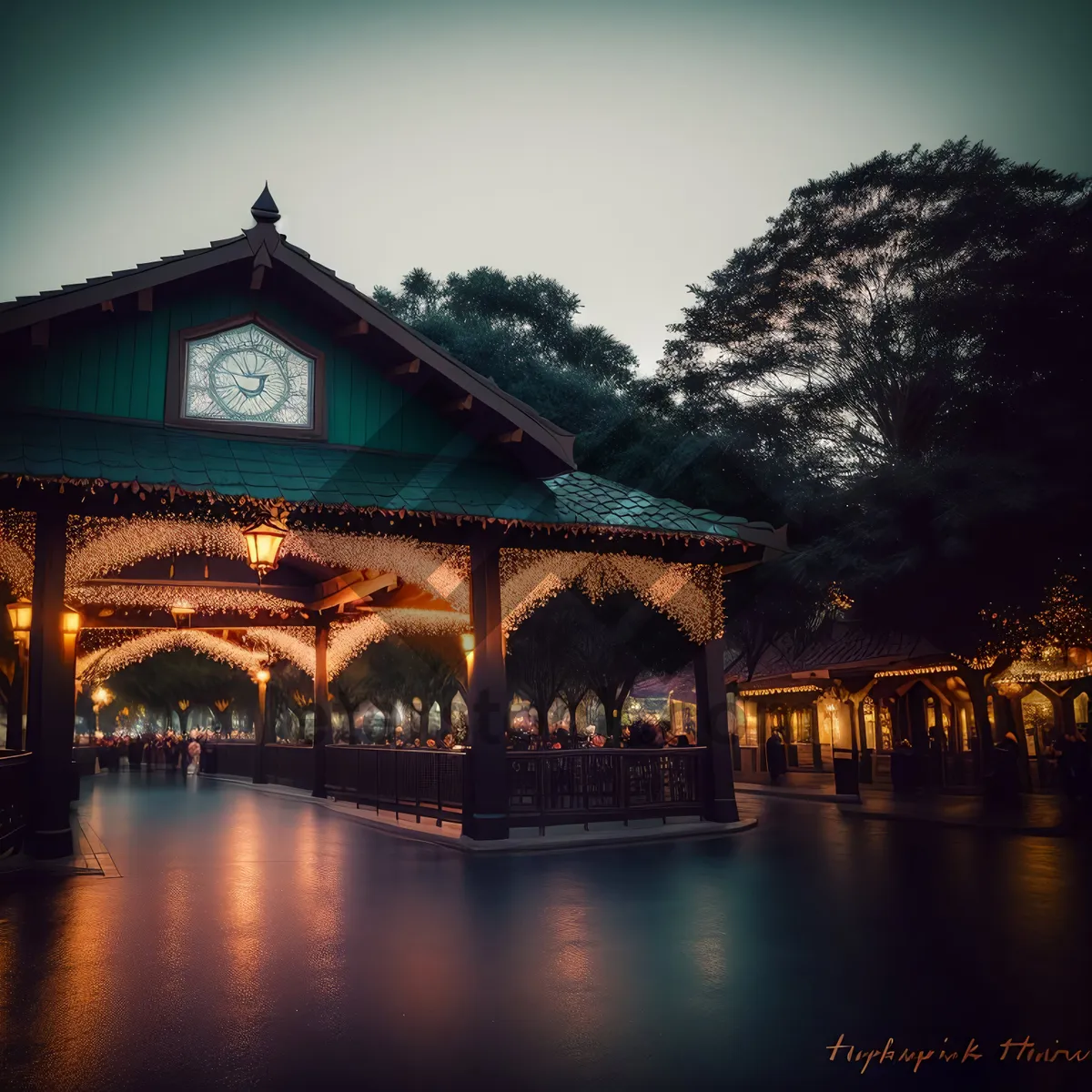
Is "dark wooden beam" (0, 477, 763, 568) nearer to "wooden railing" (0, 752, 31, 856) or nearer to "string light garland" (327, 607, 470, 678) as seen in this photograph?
"string light garland" (327, 607, 470, 678)

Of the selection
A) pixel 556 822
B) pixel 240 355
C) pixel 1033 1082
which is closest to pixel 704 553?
pixel 556 822

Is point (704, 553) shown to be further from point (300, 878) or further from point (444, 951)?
point (444, 951)

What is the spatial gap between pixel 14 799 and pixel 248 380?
6394 mm

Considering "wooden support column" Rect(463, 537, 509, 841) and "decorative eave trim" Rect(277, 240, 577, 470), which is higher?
"decorative eave trim" Rect(277, 240, 577, 470)

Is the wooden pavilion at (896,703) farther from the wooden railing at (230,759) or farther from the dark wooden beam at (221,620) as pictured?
the wooden railing at (230,759)

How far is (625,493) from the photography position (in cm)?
1717

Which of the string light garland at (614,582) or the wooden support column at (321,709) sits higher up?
the string light garland at (614,582)

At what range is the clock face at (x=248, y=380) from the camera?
14.8 metres

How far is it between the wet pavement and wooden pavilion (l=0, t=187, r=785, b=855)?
3.75 metres

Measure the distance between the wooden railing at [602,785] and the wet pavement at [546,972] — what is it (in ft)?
9.79

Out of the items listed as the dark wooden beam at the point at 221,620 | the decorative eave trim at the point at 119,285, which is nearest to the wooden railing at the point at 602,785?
the decorative eave trim at the point at 119,285

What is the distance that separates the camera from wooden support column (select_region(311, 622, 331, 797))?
25.2 metres

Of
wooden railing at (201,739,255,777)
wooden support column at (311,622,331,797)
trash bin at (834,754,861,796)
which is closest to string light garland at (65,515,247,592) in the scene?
wooden support column at (311,622,331,797)

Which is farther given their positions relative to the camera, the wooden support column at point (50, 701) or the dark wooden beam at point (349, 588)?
the dark wooden beam at point (349, 588)
